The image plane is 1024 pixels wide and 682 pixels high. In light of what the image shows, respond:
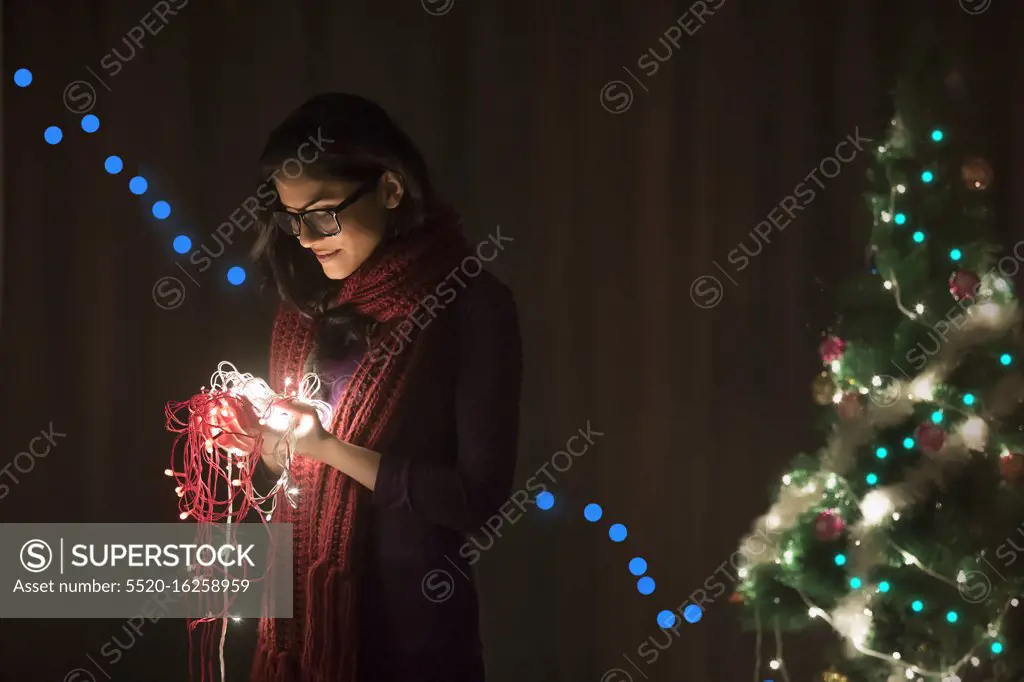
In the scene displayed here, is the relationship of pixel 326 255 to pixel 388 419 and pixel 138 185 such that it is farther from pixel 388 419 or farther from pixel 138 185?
pixel 138 185

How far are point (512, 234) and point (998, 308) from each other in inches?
55.3

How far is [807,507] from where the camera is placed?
9.27ft

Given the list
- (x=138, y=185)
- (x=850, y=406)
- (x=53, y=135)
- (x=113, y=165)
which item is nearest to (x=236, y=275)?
(x=138, y=185)

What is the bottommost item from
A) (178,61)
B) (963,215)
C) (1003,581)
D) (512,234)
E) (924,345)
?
(1003,581)

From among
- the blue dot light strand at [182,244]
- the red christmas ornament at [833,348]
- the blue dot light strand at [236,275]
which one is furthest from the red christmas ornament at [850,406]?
the blue dot light strand at [182,244]

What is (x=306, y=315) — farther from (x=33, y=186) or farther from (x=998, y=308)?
(x=998, y=308)

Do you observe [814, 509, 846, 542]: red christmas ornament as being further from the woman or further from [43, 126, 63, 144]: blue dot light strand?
[43, 126, 63, 144]: blue dot light strand

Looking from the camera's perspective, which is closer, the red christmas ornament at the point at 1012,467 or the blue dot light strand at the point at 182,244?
the red christmas ornament at the point at 1012,467

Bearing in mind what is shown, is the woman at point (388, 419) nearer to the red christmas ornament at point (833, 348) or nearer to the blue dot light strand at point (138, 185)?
the blue dot light strand at point (138, 185)

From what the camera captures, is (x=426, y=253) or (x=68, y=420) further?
(x=68, y=420)

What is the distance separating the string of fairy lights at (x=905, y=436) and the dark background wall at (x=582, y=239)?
0.25 m

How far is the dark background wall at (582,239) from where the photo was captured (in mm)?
2979

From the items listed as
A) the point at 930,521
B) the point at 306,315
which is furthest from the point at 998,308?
the point at 306,315

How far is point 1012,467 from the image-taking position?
103 inches
